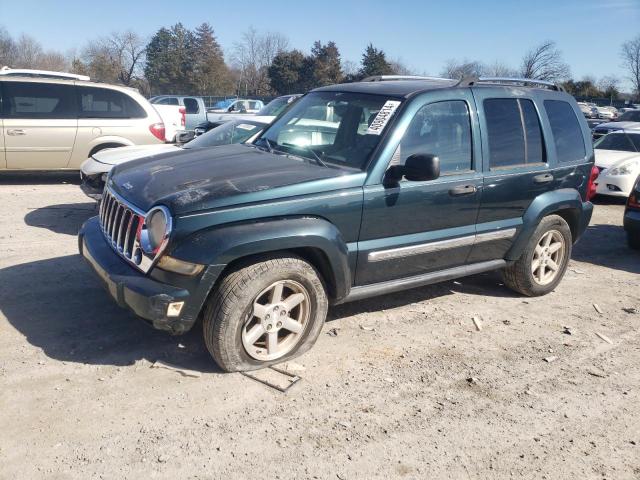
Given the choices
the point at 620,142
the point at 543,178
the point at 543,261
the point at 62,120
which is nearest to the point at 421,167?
the point at 543,178

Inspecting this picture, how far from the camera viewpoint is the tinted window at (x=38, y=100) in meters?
9.13

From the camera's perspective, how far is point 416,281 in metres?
4.47

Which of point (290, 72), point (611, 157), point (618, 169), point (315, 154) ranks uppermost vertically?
point (290, 72)

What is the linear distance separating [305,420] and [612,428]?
1.85 meters

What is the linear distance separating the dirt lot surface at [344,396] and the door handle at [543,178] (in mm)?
1183

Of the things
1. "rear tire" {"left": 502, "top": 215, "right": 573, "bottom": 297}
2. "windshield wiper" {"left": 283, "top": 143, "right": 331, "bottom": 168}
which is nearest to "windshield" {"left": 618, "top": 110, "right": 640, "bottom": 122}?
"rear tire" {"left": 502, "top": 215, "right": 573, "bottom": 297}

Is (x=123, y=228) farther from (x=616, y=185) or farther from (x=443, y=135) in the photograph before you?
(x=616, y=185)

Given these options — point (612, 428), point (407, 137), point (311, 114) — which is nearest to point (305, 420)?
point (612, 428)

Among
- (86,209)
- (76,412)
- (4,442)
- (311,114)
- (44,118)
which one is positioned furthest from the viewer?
(44,118)

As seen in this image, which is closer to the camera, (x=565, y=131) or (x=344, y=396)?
(x=344, y=396)

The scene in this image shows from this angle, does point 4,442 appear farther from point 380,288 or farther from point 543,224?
point 543,224

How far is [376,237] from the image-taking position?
4.11 meters

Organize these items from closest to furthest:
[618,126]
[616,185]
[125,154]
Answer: [125,154] < [616,185] < [618,126]

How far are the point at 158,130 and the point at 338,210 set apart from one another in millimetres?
6819
